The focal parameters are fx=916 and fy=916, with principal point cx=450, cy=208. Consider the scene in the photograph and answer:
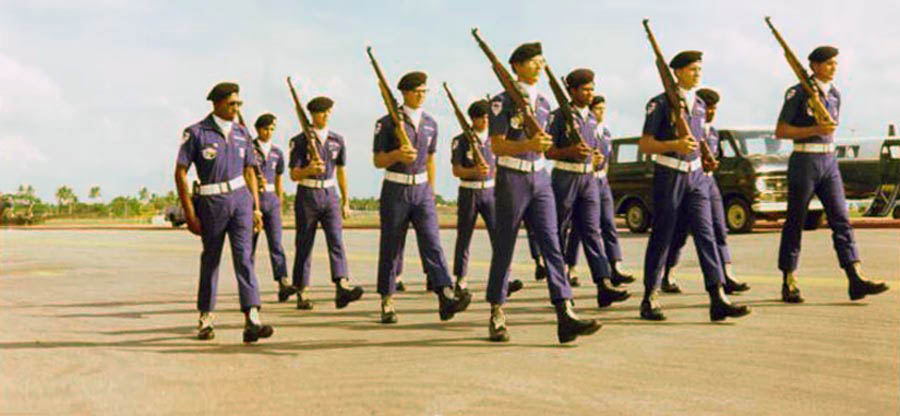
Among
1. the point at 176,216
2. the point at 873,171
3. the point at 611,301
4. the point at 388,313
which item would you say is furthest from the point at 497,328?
the point at 176,216

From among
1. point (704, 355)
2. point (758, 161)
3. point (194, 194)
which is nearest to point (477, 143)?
point (194, 194)

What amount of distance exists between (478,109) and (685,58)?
9.82 feet

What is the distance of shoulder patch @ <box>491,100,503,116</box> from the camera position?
20.2 ft

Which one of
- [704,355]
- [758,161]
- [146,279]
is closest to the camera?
[704,355]

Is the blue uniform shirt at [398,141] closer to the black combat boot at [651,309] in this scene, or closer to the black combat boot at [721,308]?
the black combat boot at [651,309]

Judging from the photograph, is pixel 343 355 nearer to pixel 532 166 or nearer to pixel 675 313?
pixel 532 166

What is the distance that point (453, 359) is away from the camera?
571cm

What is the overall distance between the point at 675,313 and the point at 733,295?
4.76 feet

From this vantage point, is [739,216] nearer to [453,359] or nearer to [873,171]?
[873,171]

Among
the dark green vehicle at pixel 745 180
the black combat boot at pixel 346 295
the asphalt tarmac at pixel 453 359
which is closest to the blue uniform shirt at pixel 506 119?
the asphalt tarmac at pixel 453 359

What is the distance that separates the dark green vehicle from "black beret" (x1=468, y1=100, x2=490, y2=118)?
10329 mm

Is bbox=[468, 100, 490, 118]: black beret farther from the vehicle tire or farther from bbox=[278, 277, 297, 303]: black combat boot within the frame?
the vehicle tire

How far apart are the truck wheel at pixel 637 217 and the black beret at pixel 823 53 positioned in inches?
475

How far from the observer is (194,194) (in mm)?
6559
